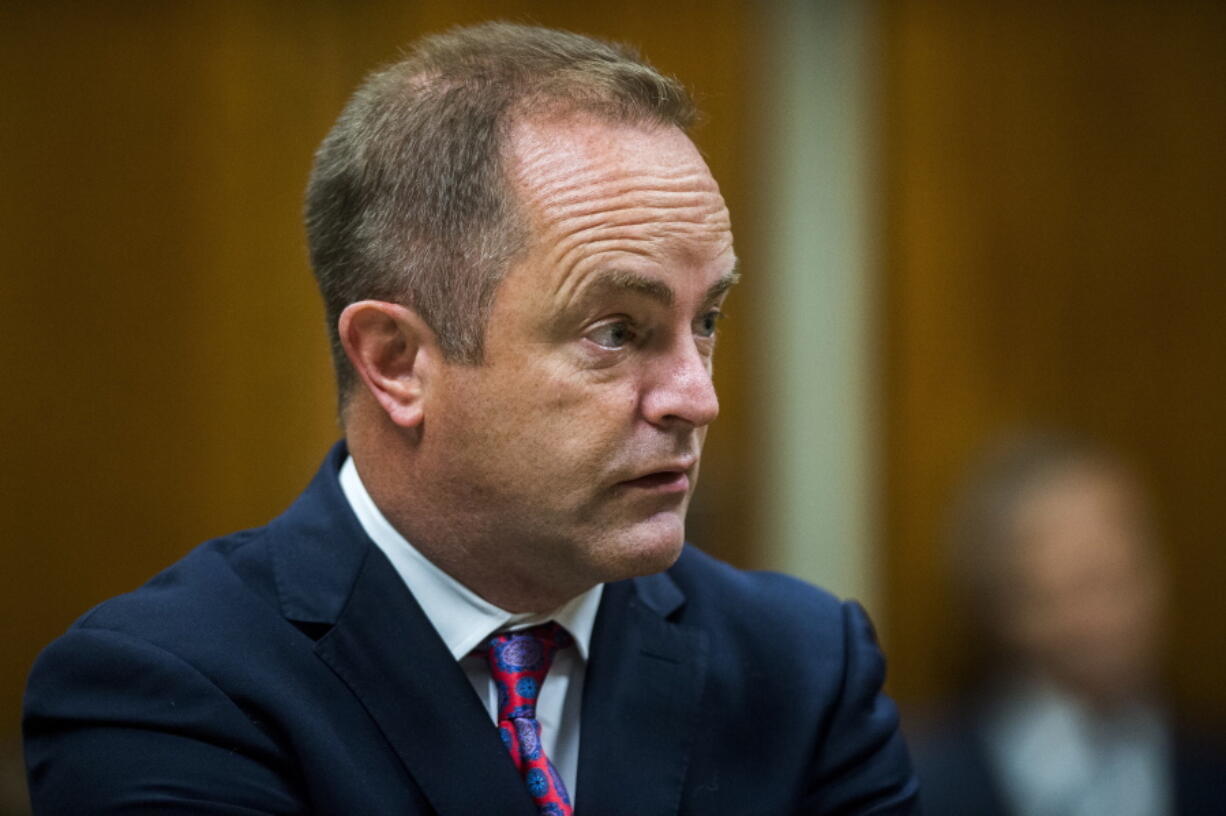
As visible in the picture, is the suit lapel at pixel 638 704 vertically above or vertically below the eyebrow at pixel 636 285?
below

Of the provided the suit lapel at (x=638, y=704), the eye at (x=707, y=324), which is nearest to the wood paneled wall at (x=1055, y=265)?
the suit lapel at (x=638, y=704)

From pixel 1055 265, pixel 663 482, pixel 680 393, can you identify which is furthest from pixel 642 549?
pixel 1055 265

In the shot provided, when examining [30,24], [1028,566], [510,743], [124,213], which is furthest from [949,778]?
[30,24]

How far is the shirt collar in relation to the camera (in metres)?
1.98

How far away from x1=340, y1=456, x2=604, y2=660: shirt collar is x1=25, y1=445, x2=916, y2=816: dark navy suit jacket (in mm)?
30

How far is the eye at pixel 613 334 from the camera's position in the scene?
6.11 ft

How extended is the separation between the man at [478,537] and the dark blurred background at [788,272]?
7.64 ft

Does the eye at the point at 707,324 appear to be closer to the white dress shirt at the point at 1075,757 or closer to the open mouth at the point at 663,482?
the open mouth at the point at 663,482

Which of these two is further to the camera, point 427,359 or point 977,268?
point 977,268

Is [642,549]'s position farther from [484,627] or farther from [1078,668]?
[1078,668]

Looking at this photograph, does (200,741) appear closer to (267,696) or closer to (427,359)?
(267,696)

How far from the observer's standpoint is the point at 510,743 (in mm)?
1920

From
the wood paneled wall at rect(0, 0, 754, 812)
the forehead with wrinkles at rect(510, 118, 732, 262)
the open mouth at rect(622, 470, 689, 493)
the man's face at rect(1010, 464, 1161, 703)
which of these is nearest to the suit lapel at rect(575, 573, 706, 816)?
the open mouth at rect(622, 470, 689, 493)

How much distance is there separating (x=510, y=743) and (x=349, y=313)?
1.84 feet
